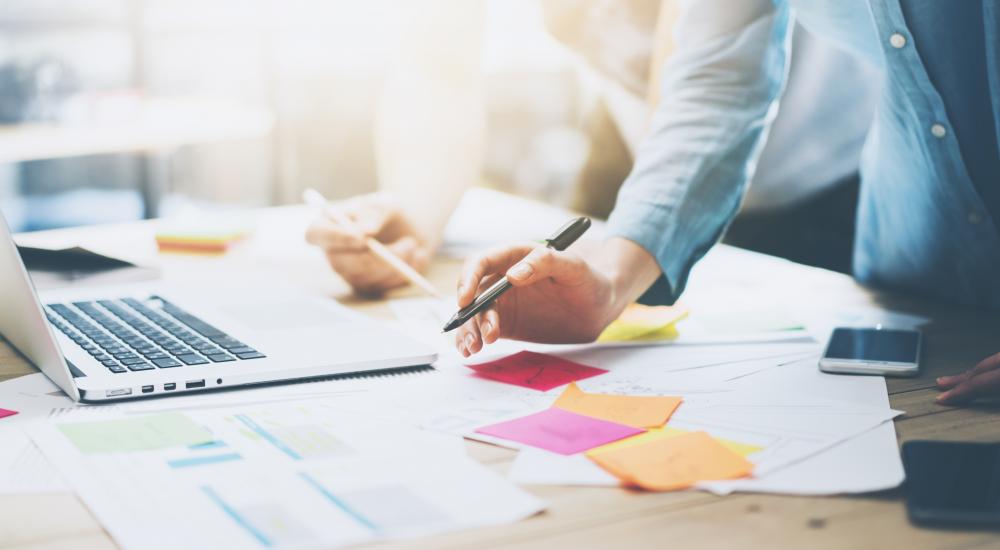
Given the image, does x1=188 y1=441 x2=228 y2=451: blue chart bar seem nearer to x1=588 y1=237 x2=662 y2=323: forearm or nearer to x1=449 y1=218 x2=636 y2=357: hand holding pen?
x1=449 y1=218 x2=636 y2=357: hand holding pen

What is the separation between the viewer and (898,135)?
121 cm

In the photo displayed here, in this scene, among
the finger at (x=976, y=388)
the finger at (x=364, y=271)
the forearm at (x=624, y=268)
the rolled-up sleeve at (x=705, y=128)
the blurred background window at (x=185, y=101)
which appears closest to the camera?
the finger at (x=976, y=388)

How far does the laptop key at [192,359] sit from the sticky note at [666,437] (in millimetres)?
369

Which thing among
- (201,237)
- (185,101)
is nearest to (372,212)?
(201,237)

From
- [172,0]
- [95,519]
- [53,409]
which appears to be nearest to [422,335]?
[53,409]

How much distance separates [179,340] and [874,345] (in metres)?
0.65

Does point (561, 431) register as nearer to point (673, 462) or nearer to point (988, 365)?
point (673, 462)

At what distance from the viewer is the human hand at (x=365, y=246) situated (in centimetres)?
127

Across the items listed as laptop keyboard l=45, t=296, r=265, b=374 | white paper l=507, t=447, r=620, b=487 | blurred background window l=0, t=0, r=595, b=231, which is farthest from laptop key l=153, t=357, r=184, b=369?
blurred background window l=0, t=0, r=595, b=231

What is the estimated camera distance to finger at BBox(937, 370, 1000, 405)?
32.2 inches

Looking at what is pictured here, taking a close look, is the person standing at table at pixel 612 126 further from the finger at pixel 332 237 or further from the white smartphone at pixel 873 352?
the white smartphone at pixel 873 352

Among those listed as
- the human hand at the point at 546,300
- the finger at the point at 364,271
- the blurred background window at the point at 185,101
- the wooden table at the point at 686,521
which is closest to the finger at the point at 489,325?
the human hand at the point at 546,300

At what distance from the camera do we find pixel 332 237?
4.21 feet

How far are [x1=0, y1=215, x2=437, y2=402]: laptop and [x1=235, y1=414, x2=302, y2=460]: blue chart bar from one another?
9 cm
